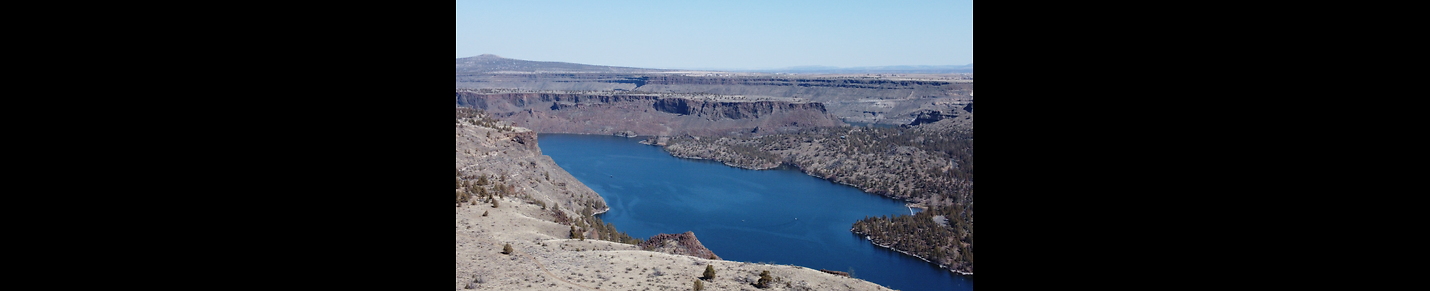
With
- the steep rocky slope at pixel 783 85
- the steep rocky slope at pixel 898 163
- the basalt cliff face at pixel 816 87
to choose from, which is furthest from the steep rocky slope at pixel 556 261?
the steep rocky slope at pixel 783 85

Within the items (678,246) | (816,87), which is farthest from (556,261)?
(816,87)

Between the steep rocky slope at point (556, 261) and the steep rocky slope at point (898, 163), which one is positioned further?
the steep rocky slope at point (898, 163)

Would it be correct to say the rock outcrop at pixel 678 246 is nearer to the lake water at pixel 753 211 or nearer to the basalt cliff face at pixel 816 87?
the lake water at pixel 753 211

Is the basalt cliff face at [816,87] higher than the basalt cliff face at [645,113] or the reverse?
higher
